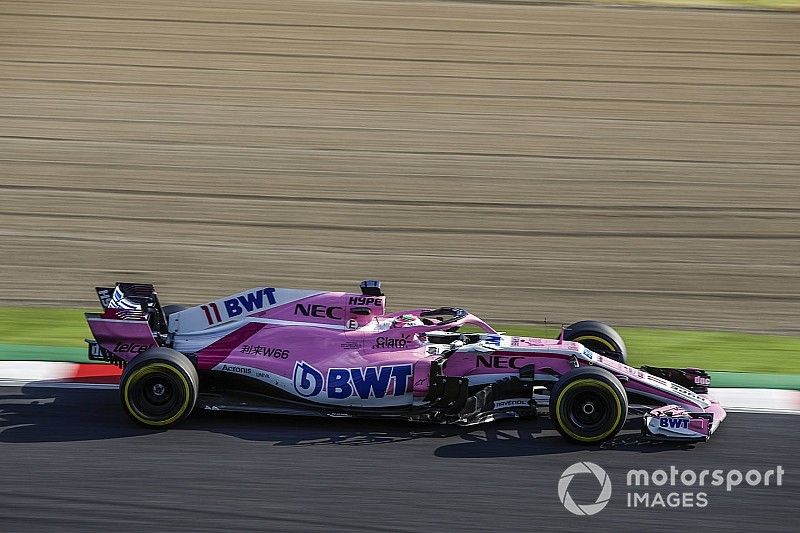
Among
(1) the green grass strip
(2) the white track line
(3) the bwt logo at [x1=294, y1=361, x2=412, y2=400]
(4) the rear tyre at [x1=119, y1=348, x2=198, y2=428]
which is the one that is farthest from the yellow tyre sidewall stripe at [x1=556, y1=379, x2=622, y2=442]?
(1) the green grass strip

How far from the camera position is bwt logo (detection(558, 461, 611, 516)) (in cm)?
649

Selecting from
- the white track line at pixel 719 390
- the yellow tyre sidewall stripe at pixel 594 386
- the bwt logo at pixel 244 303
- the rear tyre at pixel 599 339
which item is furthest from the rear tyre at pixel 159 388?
the rear tyre at pixel 599 339

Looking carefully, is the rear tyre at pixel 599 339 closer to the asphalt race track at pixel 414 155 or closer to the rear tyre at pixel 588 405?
the rear tyre at pixel 588 405

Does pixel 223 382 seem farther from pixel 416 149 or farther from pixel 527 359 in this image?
pixel 416 149

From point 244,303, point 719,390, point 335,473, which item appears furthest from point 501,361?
point 719,390

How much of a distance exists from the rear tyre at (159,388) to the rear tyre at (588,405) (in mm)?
2492

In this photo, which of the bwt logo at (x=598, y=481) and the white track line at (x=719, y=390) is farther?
the white track line at (x=719, y=390)

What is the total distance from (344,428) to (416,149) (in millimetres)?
9012

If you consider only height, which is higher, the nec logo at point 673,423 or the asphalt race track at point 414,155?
the asphalt race track at point 414,155

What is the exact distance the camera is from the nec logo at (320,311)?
7996 millimetres

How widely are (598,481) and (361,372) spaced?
1812mm

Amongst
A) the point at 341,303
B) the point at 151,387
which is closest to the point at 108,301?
the point at 151,387

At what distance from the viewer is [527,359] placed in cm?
765

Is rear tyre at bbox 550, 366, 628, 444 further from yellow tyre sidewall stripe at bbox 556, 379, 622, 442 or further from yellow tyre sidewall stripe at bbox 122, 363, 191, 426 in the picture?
yellow tyre sidewall stripe at bbox 122, 363, 191, 426
